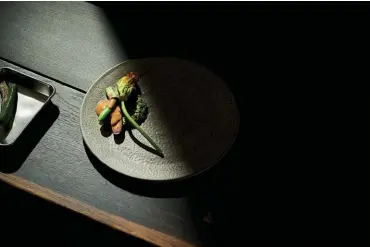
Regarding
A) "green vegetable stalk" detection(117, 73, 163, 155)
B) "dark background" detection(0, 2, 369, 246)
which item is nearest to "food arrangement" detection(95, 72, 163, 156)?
"green vegetable stalk" detection(117, 73, 163, 155)

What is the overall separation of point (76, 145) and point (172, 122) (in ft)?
0.94

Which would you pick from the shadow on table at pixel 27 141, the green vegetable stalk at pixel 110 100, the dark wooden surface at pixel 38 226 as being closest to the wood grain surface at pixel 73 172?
the shadow on table at pixel 27 141

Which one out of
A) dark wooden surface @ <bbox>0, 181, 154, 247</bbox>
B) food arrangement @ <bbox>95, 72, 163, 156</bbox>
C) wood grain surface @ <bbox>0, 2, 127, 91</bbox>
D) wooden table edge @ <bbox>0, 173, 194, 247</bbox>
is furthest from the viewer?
dark wooden surface @ <bbox>0, 181, 154, 247</bbox>

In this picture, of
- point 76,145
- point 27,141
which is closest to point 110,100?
point 76,145

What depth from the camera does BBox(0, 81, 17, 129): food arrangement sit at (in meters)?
0.94

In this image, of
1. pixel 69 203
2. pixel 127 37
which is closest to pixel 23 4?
pixel 127 37

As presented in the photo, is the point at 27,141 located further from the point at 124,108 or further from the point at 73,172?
the point at 124,108

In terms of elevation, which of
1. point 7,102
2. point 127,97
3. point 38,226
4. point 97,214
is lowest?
point 38,226

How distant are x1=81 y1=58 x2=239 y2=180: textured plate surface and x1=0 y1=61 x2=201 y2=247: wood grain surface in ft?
0.22

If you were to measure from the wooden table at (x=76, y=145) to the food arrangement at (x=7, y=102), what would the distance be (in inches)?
2.6

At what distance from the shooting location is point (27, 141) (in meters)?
0.96

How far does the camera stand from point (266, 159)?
86 centimetres

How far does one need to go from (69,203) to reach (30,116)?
1.02 feet

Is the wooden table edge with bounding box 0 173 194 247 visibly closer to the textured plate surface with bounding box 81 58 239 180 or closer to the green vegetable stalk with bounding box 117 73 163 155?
the textured plate surface with bounding box 81 58 239 180
